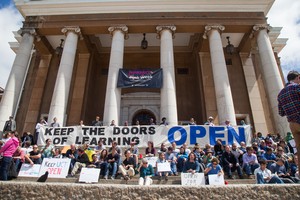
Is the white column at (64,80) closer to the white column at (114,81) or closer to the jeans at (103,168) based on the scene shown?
the white column at (114,81)

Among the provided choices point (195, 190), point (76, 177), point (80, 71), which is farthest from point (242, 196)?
point (80, 71)

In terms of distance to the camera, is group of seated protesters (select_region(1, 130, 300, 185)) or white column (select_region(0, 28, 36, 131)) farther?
white column (select_region(0, 28, 36, 131))

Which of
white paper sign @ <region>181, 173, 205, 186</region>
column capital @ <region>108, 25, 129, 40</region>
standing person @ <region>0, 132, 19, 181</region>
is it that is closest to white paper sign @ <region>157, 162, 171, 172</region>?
white paper sign @ <region>181, 173, 205, 186</region>

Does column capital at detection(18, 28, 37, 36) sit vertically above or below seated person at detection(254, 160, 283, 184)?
above

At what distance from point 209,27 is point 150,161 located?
1314cm

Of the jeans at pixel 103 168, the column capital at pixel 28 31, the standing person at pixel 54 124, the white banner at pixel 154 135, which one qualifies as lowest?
the jeans at pixel 103 168

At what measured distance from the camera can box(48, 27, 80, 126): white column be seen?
51.5ft

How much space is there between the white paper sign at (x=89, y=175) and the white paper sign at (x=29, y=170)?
7.25ft

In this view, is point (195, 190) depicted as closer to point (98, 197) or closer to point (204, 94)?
point (98, 197)

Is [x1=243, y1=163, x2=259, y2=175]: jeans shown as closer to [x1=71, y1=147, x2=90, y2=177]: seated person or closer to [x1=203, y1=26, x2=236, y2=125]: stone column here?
[x1=203, y1=26, x2=236, y2=125]: stone column

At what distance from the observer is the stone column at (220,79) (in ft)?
51.0

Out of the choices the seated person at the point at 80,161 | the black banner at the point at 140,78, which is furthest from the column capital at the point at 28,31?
the seated person at the point at 80,161

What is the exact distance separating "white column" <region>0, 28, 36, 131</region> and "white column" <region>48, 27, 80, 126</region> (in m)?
2.82

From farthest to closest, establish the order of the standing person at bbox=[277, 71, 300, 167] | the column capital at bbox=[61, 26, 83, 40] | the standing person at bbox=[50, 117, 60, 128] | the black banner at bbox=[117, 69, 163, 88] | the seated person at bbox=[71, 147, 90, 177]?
1. the column capital at bbox=[61, 26, 83, 40]
2. the black banner at bbox=[117, 69, 163, 88]
3. the standing person at bbox=[50, 117, 60, 128]
4. the seated person at bbox=[71, 147, 90, 177]
5. the standing person at bbox=[277, 71, 300, 167]
